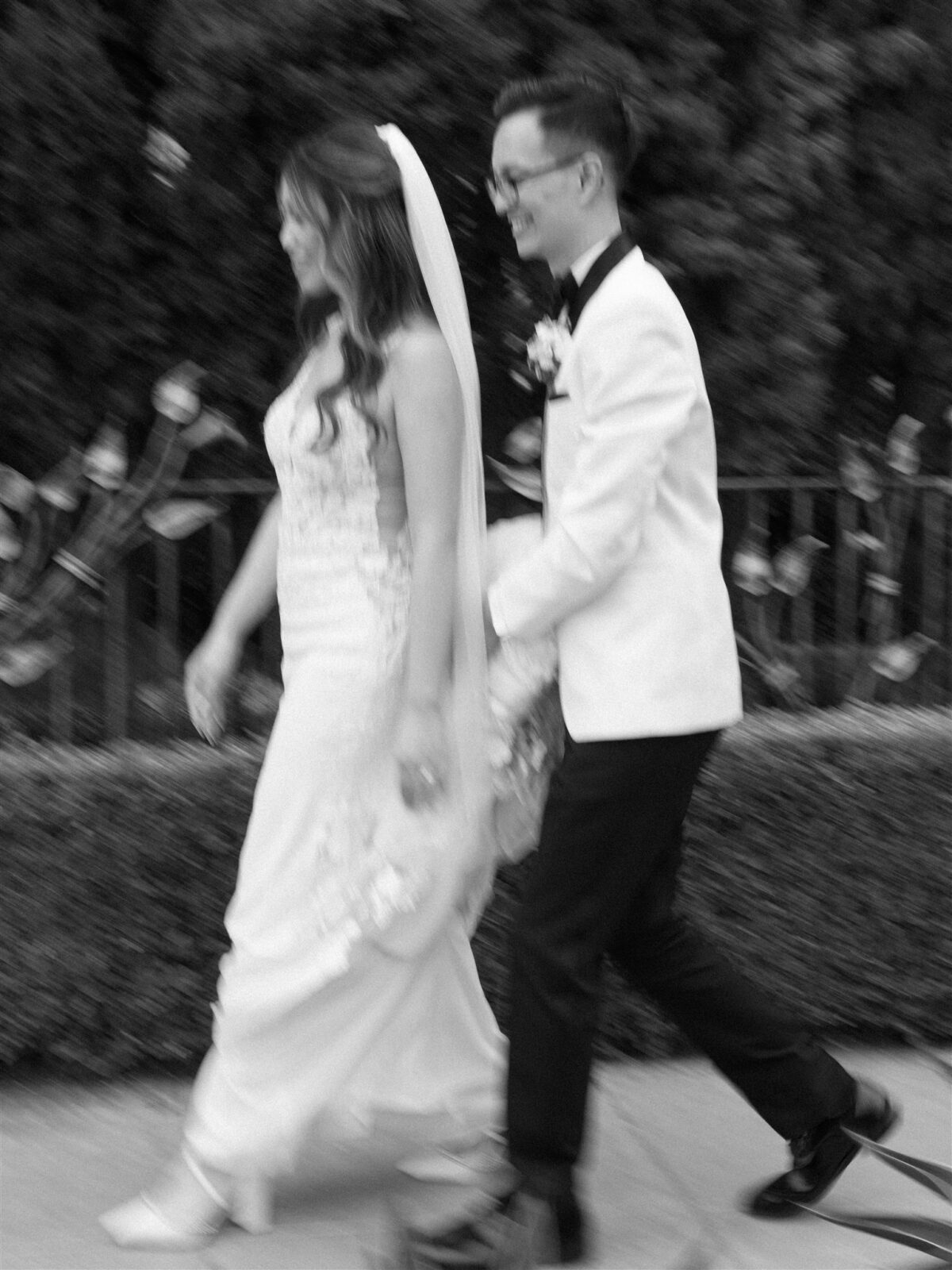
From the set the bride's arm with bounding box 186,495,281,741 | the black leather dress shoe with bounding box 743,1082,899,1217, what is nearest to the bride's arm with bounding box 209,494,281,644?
the bride's arm with bounding box 186,495,281,741

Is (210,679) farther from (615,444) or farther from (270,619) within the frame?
(270,619)

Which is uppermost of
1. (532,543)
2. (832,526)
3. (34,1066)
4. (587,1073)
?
(532,543)

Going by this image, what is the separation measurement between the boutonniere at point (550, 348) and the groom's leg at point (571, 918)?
23.6 inches

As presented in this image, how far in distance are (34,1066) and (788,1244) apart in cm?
174

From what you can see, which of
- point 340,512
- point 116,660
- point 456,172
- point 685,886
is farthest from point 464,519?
point 456,172

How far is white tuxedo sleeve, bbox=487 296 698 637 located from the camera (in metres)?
2.78

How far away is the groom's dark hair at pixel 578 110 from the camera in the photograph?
2877mm

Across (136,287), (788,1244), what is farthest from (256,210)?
(788,1244)

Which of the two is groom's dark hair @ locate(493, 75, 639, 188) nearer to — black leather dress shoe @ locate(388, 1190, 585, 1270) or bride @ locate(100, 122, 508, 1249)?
bride @ locate(100, 122, 508, 1249)

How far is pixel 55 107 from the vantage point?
4.39 meters

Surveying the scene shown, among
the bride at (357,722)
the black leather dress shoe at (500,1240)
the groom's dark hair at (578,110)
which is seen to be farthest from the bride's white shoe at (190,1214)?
the groom's dark hair at (578,110)

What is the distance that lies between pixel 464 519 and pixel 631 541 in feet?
1.20

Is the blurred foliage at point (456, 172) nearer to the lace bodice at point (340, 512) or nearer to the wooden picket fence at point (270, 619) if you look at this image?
the wooden picket fence at point (270, 619)

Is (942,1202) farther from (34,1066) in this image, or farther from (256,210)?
(256,210)
